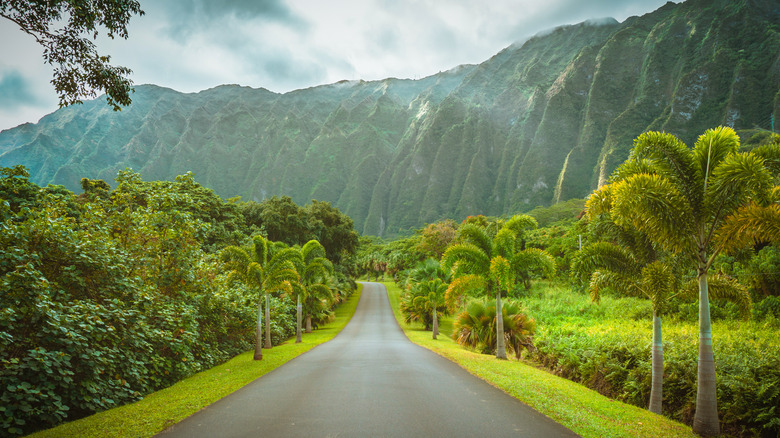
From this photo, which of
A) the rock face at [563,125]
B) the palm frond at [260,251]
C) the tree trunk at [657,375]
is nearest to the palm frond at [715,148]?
the tree trunk at [657,375]

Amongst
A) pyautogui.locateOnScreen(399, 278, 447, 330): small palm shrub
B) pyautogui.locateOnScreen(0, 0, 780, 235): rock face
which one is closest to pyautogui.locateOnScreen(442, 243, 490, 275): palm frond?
pyautogui.locateOnScreen(399, 278, 447, 330): small palm shrub

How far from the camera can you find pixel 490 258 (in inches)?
708

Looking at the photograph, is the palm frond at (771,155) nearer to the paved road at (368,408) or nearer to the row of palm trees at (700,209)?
the row of palm trees at (700,209)

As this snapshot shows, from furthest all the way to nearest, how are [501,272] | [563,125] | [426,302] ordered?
1. [563,125]
2. [426,302]
3. [501,272]

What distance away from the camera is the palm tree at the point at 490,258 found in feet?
56.8

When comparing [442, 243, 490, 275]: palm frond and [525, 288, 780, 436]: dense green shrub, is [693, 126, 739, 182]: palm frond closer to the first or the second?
[525, 288, 780, 436]: dense green shrub

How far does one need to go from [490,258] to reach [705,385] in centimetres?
1023

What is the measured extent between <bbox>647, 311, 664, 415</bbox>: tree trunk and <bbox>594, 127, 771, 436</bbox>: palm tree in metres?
1.56

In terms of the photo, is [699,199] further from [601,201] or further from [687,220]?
[601,201]

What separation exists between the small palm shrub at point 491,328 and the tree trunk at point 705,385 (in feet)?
38.0

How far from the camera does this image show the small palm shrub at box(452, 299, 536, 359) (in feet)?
65.4

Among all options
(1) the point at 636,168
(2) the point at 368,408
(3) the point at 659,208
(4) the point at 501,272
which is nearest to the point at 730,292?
(3) the point at 659,208

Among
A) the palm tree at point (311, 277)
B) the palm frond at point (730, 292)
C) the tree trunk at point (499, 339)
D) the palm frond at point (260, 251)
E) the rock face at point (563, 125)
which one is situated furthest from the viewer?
the rock face at point (563, 125)

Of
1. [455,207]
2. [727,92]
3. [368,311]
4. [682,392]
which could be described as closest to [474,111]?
[455,207]
